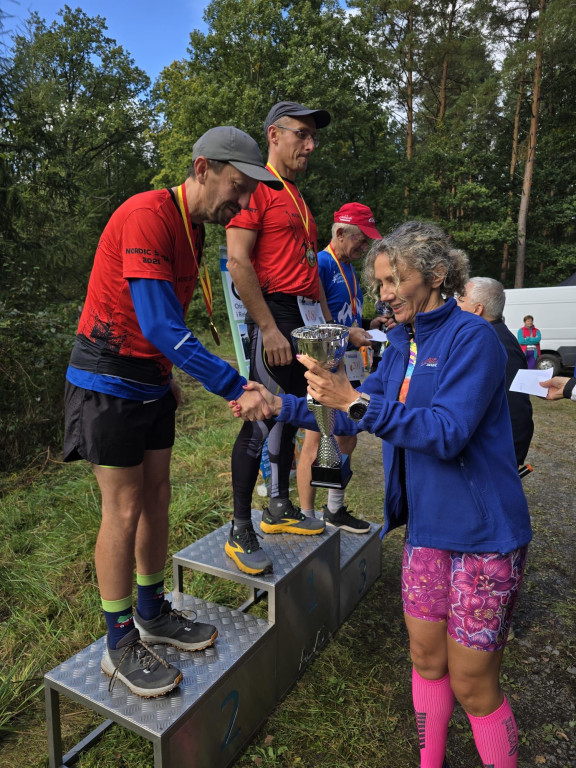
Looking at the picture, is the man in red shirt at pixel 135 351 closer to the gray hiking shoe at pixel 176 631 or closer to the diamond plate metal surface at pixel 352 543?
the gray hiking shoe at pixel 176 631

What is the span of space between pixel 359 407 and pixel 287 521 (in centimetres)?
149

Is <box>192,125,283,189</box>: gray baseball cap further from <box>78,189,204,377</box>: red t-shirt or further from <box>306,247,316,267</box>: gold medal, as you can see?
<box>306,247,316,267</box>: gold medal

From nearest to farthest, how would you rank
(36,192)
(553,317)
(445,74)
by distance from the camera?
(36,192) → (553,317) → (445,74)

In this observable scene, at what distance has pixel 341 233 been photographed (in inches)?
145

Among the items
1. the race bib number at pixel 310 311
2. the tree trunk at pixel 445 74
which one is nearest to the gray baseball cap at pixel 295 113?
the race bib number at pixel 310 311

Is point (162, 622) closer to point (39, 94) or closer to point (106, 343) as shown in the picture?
point (106, 343)

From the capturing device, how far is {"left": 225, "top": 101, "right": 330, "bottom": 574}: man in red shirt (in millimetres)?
2727

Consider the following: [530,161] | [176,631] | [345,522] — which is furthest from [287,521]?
[530,161]

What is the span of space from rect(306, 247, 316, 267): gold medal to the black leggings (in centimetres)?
36

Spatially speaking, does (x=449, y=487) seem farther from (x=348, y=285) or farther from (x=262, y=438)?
(x=348, y=285)

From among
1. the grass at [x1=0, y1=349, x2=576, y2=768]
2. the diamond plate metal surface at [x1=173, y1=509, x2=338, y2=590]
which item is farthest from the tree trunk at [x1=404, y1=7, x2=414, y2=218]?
the diamond plate metal surface at [x1=173, y1=509, x2=338, y2=590]

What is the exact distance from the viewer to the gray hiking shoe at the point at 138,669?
1883mm

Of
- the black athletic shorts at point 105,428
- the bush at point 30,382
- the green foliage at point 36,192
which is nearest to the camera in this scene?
the black athletic shorts at point 105,428

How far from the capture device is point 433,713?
1821mm
